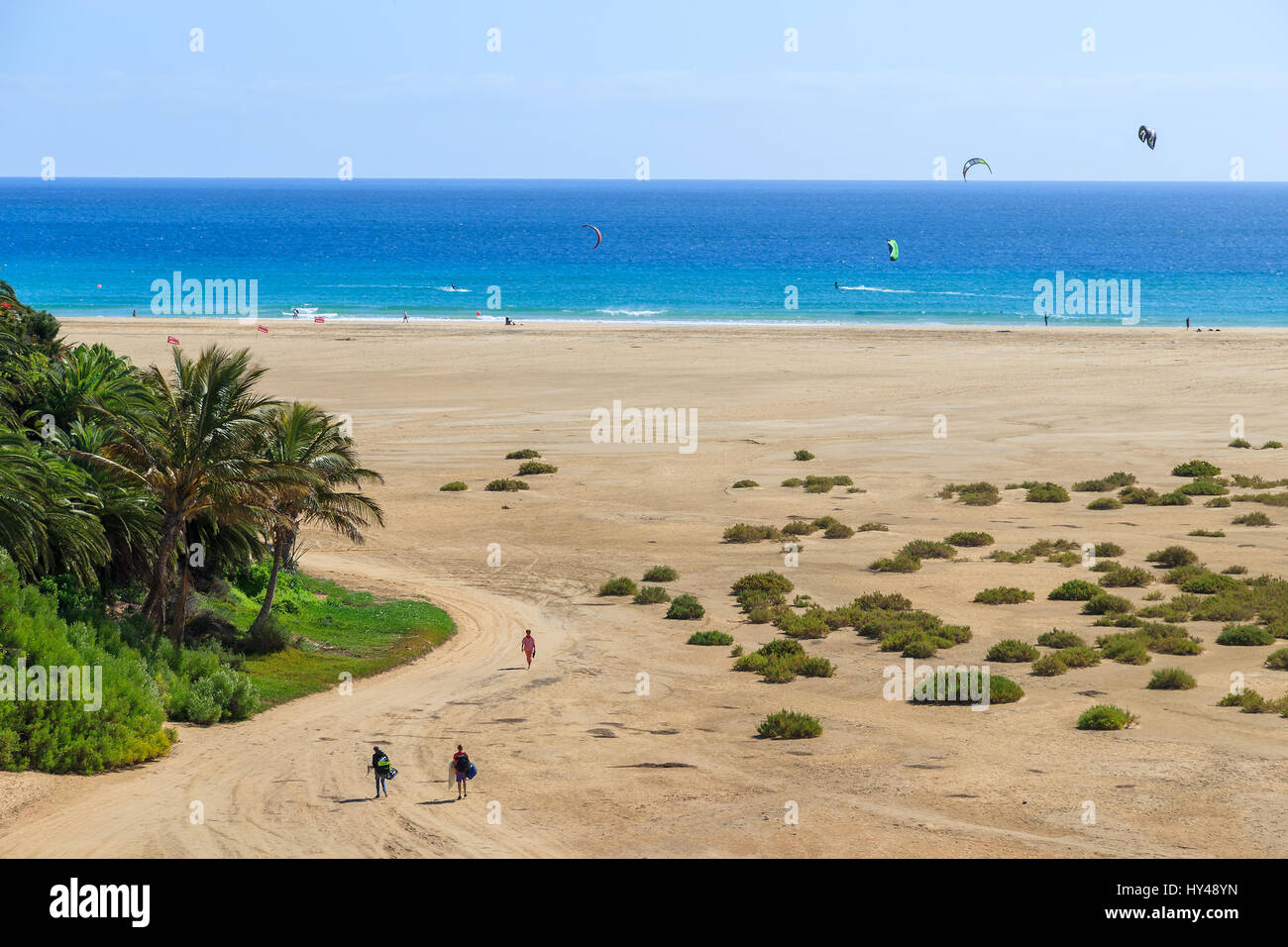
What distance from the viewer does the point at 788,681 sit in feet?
83.1

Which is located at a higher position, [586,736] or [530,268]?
[530,268]

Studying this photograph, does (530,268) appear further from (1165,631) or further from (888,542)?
(1165,631)

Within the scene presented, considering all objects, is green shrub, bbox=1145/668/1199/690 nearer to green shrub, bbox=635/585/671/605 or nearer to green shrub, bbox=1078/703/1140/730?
green shrub, bbox=1078/703/1140/730

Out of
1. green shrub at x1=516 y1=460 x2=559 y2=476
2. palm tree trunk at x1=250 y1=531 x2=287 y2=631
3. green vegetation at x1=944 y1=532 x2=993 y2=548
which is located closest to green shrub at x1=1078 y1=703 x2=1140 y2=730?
green vegetation at x1=944 y1=532 x2=993 y2=548

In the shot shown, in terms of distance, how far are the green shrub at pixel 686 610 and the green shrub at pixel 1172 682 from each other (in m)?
10.8

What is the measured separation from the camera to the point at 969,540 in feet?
122

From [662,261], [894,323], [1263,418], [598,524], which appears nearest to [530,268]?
[662,261]

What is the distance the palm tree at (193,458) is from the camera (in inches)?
888

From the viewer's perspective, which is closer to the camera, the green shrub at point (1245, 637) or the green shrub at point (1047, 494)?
the green shrub at point (1245, 637)

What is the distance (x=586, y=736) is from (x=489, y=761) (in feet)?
6.79

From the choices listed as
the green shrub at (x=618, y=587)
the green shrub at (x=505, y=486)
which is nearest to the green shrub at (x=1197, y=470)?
the green shrub at (x=618, y=587)

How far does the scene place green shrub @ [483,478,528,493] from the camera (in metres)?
44.5

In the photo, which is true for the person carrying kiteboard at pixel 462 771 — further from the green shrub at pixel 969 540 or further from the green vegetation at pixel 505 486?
the green vegetation at pixel 505 486

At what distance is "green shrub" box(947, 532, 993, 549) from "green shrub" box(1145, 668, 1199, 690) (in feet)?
42.6
